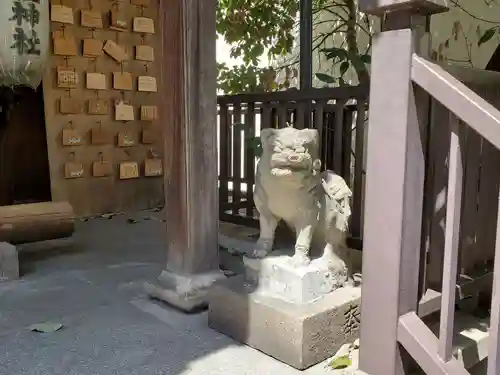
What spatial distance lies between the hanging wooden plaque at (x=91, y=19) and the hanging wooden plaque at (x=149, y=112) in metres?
0.82

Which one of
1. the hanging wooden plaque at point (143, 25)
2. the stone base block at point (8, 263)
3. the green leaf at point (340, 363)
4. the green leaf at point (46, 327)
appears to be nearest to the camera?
the green leaf at point (340, 363)

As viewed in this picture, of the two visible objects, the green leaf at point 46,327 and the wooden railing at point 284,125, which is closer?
the green leaf at point 46,327

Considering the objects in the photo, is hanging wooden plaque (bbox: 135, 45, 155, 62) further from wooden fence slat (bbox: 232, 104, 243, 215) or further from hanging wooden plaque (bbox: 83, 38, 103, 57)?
wooden fence slat (bbox: 232, 104, 243, 215)

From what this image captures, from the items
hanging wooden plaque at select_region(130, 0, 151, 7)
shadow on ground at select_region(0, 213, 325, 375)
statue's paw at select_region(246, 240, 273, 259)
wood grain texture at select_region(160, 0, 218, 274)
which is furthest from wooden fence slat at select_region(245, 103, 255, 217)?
hanging wooden plaque at select_region(130, 0, 151, 7)

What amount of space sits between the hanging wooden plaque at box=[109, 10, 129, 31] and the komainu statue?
317 centimetres

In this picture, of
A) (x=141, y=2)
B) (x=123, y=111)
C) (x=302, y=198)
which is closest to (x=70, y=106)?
(x=123, y=111)

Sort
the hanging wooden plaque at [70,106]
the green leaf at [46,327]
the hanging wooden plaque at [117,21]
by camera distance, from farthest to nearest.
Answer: the hanging wooden plaque at [117,21] → the hanging wooden plaque at [70,106] → the green leaf at [46,327]

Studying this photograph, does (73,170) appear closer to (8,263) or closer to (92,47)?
(92,47)

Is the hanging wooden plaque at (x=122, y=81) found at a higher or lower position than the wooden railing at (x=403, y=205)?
higher

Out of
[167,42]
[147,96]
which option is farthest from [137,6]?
[167,42]

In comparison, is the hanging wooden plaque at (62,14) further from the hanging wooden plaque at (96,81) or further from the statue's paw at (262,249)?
the statue's paw at (262,249)

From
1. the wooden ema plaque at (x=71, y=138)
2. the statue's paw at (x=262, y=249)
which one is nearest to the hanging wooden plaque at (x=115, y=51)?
the wooden ema plaque at (x=71, y=138)

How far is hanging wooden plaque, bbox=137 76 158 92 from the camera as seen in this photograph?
15.6 ft

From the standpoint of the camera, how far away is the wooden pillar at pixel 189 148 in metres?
2.31
